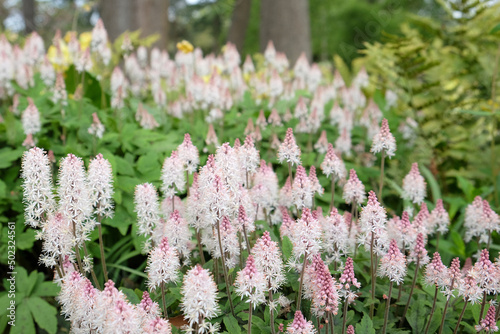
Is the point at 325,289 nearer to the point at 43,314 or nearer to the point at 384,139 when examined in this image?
the point at 384,139

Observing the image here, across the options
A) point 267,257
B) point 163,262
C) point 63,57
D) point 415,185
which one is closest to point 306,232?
point 267,257

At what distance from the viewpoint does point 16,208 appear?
2928 millimetres

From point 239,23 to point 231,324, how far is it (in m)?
11.3

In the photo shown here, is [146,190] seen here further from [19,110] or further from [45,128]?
[19,110]

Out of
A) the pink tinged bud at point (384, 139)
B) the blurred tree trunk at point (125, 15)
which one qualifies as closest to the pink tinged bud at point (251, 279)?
the pink tinged bud at point (384, 139)

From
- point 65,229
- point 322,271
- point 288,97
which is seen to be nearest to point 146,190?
point 65,229

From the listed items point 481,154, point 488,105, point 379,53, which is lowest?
point 481,154

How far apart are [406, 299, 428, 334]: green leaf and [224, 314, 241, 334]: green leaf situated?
868mm

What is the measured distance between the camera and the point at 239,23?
12234mm

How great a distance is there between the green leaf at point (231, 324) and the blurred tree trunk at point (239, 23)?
10881 mm

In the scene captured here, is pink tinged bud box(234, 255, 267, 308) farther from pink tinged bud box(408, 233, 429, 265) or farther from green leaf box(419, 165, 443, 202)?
green leaf box(419, 165, 443, 202)

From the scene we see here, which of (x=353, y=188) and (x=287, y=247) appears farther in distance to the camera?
(x=353, y=188)

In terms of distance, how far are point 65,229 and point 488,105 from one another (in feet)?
14.2

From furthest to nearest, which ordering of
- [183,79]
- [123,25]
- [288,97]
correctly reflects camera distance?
[123,25]
[183,79]
[288,97]
